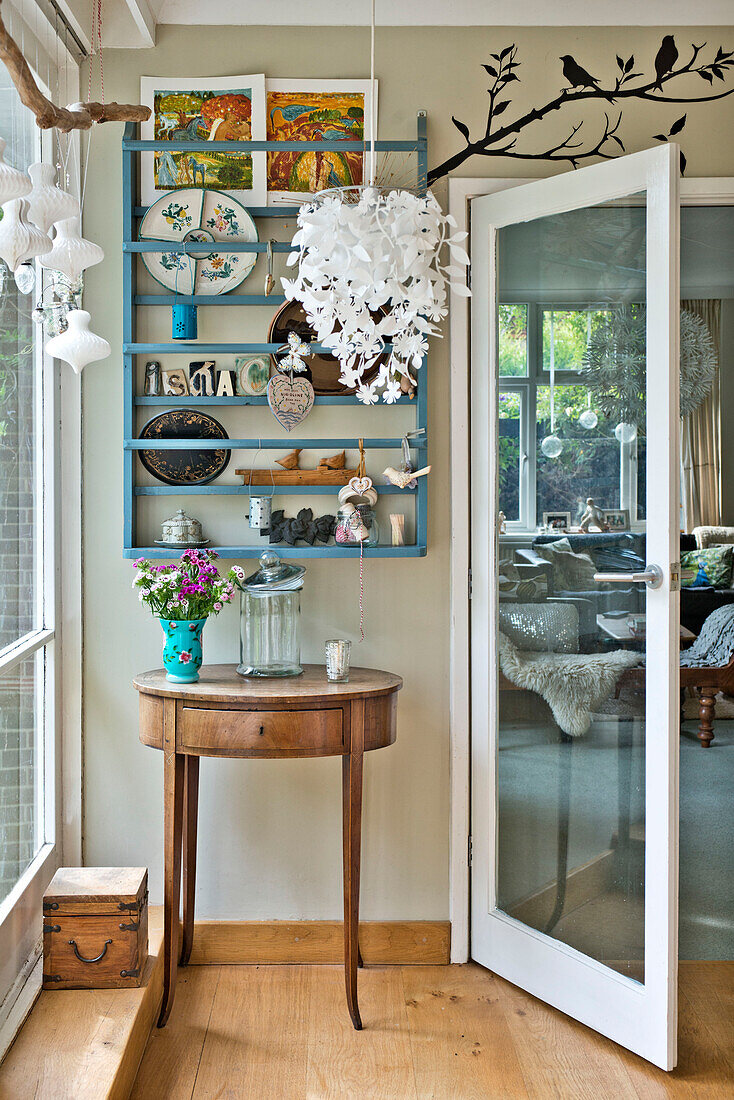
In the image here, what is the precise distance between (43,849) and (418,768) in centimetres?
107

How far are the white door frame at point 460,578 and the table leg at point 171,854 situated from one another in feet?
2.65

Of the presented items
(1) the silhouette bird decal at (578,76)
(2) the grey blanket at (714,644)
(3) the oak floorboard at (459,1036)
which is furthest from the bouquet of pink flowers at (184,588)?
(2) the grey blanket at (714,644)

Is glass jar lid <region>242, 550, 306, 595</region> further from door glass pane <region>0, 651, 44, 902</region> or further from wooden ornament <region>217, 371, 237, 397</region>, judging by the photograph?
door glass pane <region>0, 651, 44, 902</region>

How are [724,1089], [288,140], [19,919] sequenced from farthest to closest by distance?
[288,140], [19,919], [724,1089]

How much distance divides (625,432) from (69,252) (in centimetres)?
138

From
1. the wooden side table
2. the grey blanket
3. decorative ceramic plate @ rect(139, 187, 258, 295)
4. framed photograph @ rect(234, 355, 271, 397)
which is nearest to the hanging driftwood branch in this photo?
decorative ceramic plate @ rect(139, 187, 258, 295)

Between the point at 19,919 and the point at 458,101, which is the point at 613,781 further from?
the point at 458,101

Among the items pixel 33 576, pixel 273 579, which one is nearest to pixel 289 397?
pixel 273 579

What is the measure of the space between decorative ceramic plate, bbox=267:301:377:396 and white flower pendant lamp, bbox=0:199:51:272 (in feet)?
3.24

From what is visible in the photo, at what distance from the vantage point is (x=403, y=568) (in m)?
2.67

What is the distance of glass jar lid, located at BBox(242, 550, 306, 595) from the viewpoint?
2.44 meters

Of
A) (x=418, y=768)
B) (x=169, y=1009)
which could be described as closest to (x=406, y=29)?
(x=418, y=768)

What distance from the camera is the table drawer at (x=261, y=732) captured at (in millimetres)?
2240

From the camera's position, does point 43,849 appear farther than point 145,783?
No
